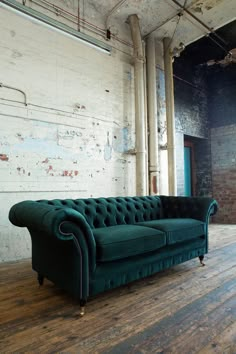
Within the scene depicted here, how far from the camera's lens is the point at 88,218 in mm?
2529

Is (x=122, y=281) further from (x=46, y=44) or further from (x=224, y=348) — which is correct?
(x=46, y=44)

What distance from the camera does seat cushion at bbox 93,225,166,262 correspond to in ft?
6.20

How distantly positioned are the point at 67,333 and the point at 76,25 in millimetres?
4082

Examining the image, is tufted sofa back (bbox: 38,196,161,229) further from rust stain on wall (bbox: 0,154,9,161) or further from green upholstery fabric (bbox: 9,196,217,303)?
rust stain on wall (bbox: 0,154,9,161)

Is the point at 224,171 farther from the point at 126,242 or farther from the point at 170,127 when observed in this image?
the point at 126,242

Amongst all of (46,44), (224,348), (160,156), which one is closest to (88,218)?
(224,348)

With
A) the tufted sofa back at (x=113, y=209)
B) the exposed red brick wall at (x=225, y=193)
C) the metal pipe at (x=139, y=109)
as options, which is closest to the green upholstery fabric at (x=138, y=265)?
the tufted sofa back at (x=113, y=209)

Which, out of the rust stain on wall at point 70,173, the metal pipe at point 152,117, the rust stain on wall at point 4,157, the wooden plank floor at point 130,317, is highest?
the metal pipe at point 152,117

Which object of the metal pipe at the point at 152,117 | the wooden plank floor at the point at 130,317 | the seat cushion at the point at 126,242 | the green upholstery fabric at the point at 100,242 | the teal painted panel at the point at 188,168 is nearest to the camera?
the wooden plank floor at the point at 130,317

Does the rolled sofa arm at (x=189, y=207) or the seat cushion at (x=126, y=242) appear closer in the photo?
the seat cushion at (x=126, y=242)

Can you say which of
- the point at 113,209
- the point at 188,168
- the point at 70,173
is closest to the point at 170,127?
the point at 188,168

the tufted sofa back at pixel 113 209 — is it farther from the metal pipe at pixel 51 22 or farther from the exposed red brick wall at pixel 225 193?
the exposed red brick wall at pixel 225 193

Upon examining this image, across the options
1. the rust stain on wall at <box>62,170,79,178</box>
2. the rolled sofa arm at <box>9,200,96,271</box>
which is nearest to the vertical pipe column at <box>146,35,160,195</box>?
the rust stain on wall at <box>62,170,79,178</box>

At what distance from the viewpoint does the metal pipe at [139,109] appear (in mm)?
4336
